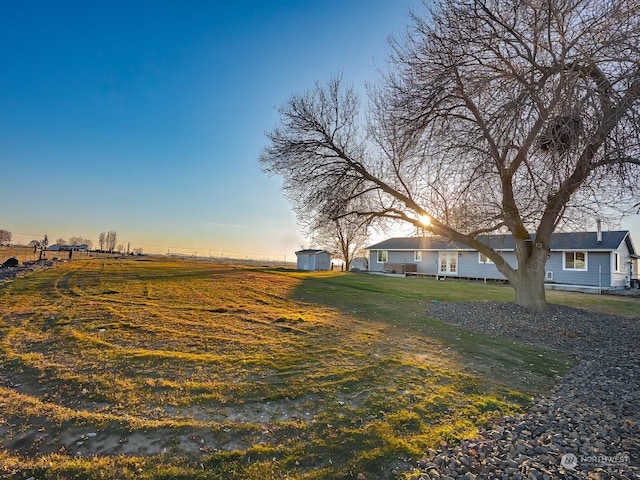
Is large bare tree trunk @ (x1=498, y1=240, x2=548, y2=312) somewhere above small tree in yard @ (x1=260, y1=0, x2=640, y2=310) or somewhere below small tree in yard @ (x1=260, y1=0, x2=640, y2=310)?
below

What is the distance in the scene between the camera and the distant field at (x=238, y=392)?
8.32 ft

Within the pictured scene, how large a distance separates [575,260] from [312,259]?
22.7 meters

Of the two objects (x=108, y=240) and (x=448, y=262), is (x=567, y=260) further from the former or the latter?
(x=108, y=240)

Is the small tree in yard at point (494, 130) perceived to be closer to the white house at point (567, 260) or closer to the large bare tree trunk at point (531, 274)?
the large bare tree trunk at point (531, 274)

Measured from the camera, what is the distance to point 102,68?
11.7 meters

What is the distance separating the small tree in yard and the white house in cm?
711

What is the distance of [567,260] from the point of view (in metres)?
22.2

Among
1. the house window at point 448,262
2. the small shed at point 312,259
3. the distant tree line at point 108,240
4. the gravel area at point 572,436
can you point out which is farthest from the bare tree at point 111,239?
the gravel area at point 572,436

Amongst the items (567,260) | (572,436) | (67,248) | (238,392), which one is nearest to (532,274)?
(572,436)

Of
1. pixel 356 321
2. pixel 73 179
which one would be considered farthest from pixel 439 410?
pixel 73 179

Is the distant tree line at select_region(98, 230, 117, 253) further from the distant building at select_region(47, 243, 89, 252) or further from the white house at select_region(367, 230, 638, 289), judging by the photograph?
the white house at select_region(367, 230, 638, 289)

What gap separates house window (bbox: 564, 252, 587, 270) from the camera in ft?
70.2

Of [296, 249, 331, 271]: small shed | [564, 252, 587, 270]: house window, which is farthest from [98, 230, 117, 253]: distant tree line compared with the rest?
[564, 252, 587, 270]: house window

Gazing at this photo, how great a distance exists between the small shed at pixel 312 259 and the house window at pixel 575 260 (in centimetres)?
2174
